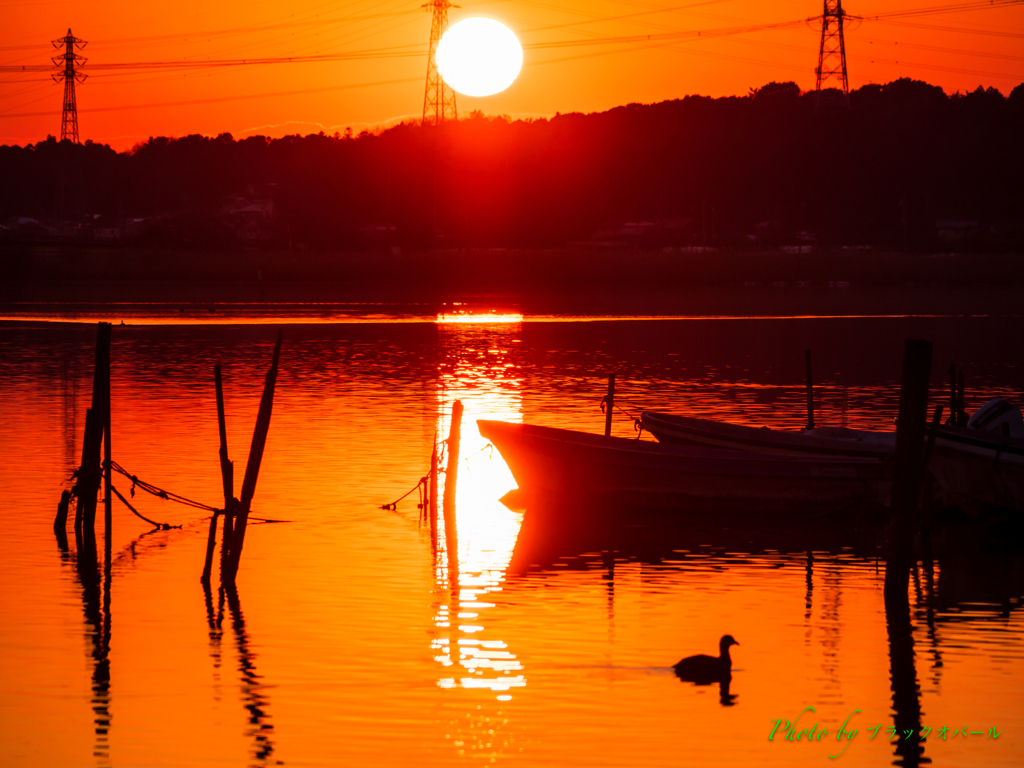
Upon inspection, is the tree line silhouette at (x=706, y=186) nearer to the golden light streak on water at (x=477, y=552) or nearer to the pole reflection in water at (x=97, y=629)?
the golden light streak on water at (x=477, y=552)

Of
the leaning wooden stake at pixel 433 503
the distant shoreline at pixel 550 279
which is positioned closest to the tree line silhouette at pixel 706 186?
the distant shoreline at pixel 550 279

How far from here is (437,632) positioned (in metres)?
18.3

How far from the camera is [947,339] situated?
3420 inches

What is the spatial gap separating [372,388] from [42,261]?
97235 mm

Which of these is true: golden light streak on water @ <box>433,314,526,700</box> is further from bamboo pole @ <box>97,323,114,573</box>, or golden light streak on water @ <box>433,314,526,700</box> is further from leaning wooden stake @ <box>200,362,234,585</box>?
bamboo pole @ <box>97,323,114,573</box>

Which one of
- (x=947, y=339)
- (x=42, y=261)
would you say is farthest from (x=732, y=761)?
(x=42, y=261)

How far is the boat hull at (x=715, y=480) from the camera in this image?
26469mm

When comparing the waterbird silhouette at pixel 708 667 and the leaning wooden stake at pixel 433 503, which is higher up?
the leaning wooden stake at pixel 433 503

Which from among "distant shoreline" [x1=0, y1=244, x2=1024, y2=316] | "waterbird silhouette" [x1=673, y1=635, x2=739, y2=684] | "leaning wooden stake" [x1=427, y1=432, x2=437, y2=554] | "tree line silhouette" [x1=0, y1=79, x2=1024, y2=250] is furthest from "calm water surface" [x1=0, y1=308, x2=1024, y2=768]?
"tree line silhouette" [x1=0, y1=79, x2=1024, y2=250]

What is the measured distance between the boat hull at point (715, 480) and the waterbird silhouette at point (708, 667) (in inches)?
404

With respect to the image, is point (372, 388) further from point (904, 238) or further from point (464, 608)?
point (904, 238)

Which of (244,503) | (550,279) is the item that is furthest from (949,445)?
(550,279)

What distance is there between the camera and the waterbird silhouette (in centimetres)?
1628

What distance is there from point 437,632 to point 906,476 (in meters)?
7.07
